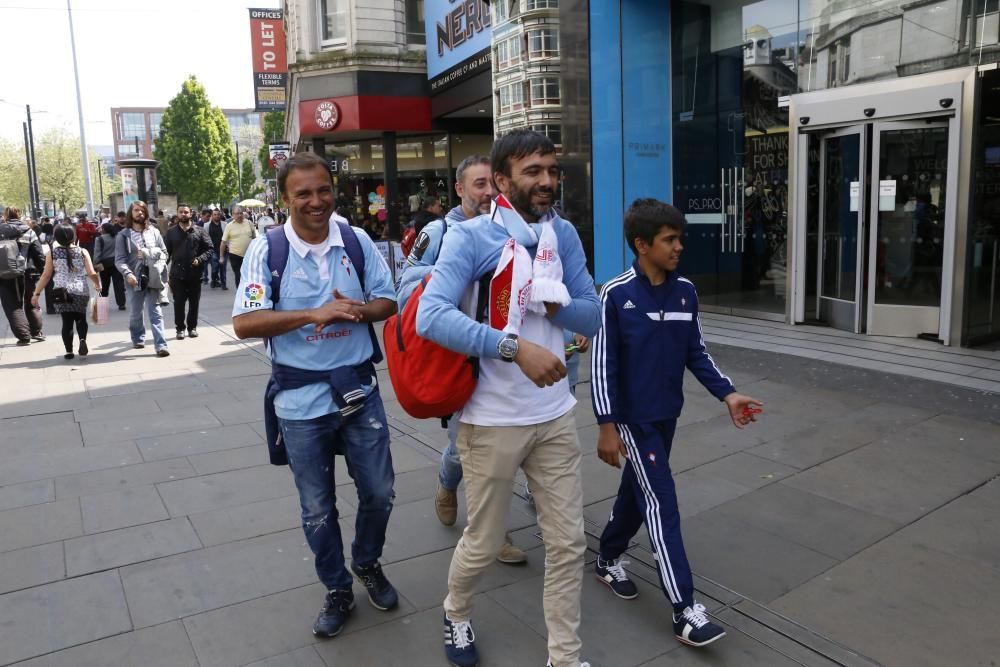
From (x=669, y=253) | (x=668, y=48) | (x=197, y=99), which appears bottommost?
(x=669, y=253)

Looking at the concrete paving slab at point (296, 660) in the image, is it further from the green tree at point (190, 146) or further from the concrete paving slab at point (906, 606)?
the green tree at point (190, 146)

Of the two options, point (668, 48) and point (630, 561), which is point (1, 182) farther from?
point (630, 561)

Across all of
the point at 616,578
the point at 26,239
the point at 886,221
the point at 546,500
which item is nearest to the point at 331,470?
the point at 546,500

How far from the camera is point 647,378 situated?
315cm

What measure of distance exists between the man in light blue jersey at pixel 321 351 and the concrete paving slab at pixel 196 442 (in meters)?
2.84

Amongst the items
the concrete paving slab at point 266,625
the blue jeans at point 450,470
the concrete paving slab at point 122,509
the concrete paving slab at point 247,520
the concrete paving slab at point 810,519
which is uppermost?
the blue jeans at point 450,470

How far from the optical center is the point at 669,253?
3.13 metres

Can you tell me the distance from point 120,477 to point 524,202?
3862mm

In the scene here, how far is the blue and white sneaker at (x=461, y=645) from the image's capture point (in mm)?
2922

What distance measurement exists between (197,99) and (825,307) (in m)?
68.9

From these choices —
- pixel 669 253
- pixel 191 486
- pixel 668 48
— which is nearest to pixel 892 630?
pixel 669 253

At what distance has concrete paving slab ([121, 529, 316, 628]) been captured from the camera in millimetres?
3475

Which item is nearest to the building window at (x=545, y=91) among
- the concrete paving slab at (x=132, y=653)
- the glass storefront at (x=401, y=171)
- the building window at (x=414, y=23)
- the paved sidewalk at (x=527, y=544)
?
the paved sidewalk at (x=527, y=544)

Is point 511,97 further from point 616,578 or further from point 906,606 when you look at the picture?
point 906,606
